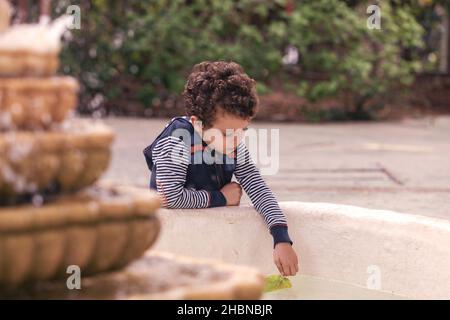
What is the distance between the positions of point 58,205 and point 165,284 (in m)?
0.25

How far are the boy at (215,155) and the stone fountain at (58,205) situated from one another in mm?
1384

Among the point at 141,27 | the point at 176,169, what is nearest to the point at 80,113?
the point at 141,27

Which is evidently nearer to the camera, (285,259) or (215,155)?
(285,259)

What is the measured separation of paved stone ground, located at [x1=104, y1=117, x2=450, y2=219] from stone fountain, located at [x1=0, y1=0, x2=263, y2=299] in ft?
11.3

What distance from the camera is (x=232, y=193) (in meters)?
3.32

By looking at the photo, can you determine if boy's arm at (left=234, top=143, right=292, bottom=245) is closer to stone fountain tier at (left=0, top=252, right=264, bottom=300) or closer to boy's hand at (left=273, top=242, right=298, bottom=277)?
boy's hand at (left=273, top=242, right=298, bottom=277)

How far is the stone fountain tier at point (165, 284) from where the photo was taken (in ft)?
5.32

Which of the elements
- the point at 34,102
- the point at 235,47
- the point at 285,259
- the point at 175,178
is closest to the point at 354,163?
the point at 235,47

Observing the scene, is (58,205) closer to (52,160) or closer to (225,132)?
(52,160)

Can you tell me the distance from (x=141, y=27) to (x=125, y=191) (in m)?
8.30

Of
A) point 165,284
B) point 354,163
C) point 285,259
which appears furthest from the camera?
point 354,163

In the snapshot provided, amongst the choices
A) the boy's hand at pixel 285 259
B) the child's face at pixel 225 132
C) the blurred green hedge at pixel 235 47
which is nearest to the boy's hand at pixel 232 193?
the child's face at pixel 225 132

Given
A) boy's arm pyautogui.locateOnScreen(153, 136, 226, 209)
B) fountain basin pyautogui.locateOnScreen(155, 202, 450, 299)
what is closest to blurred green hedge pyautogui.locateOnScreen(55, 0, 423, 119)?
boy's arm pyautogui.locateOnScreen(153, 136, 226, 209)
